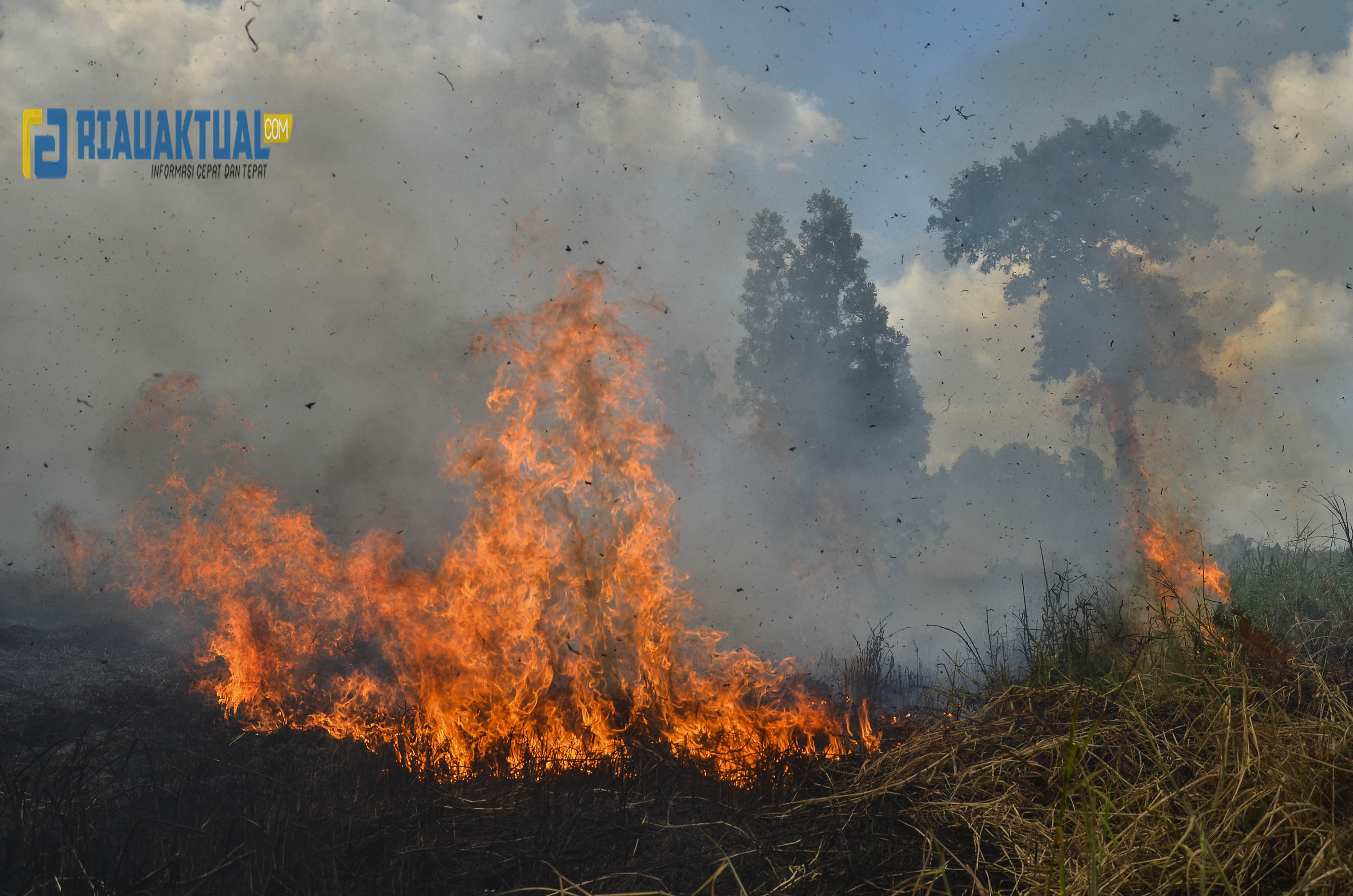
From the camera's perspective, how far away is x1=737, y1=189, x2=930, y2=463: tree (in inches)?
877

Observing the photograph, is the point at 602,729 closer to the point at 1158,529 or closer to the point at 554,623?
the point at 554,623

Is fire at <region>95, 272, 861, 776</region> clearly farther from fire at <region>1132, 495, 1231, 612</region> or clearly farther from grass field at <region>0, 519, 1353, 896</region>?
fire at <region>1132, 495, 1231, 612</region>

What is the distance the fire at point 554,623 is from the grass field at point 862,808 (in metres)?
0.87

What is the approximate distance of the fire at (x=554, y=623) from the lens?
290 inches

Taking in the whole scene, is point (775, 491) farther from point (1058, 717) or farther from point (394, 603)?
point (1058, 717)

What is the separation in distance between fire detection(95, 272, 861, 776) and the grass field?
2.85ft

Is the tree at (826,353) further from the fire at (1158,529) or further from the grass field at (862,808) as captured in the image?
the grass field at (862,808)

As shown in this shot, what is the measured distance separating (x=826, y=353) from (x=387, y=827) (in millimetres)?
20087

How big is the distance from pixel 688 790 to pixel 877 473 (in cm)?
1758

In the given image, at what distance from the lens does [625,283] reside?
8.88 metres

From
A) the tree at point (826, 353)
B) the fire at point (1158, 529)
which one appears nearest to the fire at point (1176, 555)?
the fire at point (1158, 529)

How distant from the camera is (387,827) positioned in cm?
498

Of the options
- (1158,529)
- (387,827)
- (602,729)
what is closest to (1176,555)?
(1158,529)

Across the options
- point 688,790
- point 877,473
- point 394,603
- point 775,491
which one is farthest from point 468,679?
point 877,473
